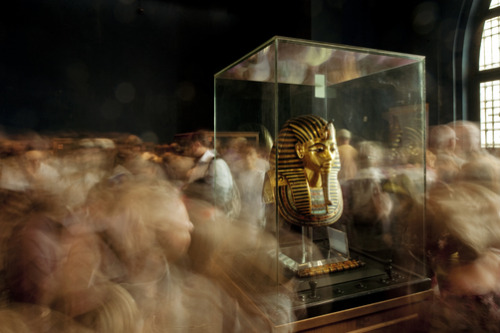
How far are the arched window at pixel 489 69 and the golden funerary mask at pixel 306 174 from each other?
1.84 metres

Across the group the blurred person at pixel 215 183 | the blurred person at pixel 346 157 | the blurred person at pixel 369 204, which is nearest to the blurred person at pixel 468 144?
the blurred person at pixel 369 204

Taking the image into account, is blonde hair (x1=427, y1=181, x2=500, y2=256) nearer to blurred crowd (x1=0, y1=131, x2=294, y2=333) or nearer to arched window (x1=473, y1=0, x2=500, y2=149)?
blurred crowd (x1=0, y1=131, x2=294, y2=333)

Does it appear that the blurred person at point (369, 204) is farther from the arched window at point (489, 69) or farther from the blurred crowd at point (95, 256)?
the blurred crowd at point (95, 256)

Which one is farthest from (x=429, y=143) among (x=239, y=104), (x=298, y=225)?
A: (x=239, y=104)

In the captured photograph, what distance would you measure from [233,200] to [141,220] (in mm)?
1559

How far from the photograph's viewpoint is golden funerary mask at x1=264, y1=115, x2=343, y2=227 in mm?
1871

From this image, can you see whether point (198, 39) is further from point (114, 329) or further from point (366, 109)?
point (114, 329)

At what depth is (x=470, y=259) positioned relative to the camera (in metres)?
1.16

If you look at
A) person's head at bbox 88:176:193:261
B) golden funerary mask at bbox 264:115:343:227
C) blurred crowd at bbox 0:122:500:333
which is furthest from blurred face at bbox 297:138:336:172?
person's head at bbox 88:176:193:261

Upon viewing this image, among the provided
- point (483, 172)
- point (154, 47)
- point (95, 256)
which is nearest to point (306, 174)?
point (483, 172)

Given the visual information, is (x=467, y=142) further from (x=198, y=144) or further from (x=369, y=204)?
(x=198, y=144)

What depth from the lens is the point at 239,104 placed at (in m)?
2.24

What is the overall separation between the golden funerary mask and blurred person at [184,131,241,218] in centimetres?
47

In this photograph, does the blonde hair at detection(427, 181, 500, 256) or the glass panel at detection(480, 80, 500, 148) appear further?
the glass panel at detection(480, 80, 500, 148)
